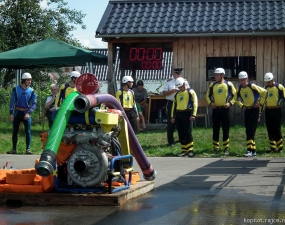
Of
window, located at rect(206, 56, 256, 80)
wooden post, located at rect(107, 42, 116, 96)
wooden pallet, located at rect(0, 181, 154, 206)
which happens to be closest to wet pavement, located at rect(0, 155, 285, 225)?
wooden pallet, located at rect(0, 181, 154, 206)

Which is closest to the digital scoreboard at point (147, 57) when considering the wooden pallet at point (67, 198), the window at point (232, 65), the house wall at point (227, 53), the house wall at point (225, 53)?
the house wall at point (225, 53)

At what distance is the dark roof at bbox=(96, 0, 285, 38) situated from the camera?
24.2m

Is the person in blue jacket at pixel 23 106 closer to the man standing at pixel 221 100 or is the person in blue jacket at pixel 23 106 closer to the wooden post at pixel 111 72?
the man standing at pixel 221 100

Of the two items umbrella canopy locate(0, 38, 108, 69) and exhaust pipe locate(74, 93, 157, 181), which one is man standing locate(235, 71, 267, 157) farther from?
exhaust pipe locate(74, 93, 157, 181)

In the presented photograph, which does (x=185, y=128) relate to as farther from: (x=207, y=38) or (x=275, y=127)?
(x=207, y=38)

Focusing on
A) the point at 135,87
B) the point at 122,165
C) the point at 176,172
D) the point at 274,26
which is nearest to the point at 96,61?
the point at 135,87

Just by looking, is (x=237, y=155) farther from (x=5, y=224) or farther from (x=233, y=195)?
(x=5, y=224)

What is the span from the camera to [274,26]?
78.7 ft

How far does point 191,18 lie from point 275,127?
7360mm

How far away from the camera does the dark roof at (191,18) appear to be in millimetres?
24156

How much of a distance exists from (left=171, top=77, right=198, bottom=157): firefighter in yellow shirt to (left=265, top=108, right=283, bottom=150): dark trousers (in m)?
1.93

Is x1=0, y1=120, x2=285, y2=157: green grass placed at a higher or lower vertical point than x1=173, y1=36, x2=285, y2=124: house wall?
lower

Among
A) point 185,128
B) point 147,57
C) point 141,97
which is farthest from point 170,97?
point 141,97

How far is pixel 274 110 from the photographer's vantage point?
1873 centimetres
